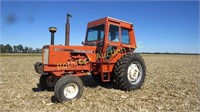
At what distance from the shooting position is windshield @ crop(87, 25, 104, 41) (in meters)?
7.90

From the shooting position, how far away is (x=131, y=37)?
871 centimetres

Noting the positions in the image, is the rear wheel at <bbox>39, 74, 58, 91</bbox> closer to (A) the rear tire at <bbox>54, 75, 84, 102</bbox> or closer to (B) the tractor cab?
(A) the rear tire at <bbox>54, 75, 84, 102</bbox>

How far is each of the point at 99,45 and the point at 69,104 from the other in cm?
272

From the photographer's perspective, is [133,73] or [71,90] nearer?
[71,90]

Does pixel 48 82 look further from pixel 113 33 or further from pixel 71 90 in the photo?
pixel 113 33

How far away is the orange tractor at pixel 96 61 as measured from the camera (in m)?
6.56

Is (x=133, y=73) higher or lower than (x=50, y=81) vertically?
higher

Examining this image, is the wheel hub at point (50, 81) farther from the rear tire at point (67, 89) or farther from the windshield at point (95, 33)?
the windshield at point (95, 33)

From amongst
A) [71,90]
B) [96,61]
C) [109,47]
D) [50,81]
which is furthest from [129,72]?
[50,81]

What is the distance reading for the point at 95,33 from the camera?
8195mm

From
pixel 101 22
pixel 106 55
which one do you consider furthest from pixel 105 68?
pixel 101 22

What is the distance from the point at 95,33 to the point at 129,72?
1950mm

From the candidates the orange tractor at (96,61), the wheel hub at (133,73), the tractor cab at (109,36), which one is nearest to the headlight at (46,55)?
the orange tractor at (96,61)

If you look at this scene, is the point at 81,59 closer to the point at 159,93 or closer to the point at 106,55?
the point at 106,55
